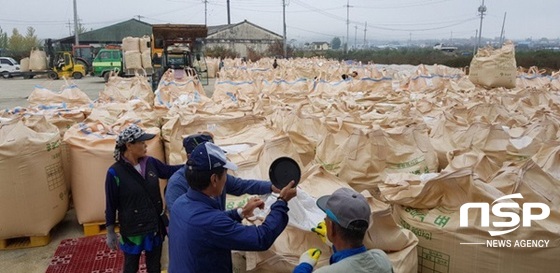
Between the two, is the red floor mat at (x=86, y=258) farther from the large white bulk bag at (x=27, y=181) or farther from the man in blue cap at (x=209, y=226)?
the man in blue cap at (x=209, y=226)

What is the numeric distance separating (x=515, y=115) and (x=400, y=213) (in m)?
2.97

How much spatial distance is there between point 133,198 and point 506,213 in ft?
6.73

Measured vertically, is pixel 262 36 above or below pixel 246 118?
above

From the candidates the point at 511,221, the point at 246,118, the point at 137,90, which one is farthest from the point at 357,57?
the point at 511,221

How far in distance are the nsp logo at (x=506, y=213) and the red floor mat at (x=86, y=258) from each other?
7.63 feet

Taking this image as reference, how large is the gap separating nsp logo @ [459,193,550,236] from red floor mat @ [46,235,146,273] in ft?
7.63

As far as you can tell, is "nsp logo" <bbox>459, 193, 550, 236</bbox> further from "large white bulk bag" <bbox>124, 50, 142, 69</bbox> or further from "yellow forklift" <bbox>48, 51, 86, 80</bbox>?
"yellow forklift" <bbox>48, 51, 86, 80</bbox>

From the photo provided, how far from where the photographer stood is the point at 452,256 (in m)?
2.14

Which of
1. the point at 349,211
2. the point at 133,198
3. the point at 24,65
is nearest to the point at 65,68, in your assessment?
the point at 24,65

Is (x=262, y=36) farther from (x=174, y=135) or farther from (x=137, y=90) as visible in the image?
(x=174, y=135)

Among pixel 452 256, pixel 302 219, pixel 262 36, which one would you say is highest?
pixel 262 36

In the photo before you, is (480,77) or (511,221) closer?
(511,221)

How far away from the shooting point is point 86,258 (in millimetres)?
3297

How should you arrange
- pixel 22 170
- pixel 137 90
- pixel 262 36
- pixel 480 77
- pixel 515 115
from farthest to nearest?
pixel 262 36 → pixel 480 77 → pixel 137 90 → pixel 515 115 → pixel 22 170
